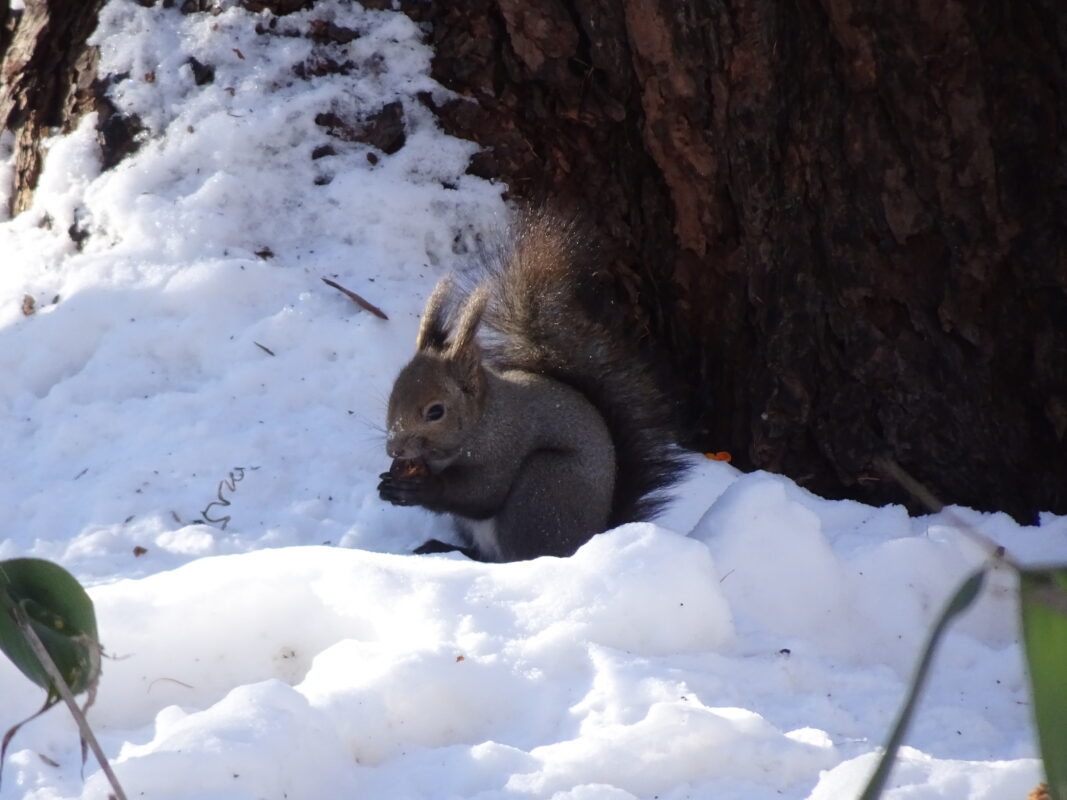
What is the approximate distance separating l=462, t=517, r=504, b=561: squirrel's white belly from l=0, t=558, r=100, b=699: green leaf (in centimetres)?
208

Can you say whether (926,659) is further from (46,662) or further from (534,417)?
(534,417)

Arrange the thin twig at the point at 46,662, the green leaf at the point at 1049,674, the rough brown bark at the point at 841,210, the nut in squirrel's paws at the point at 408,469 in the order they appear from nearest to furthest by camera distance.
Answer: the green leaf at the point at 1049,674 < the thin twig at the point at 46,662 < the rough brown bark at the point at 841,210 < the nut in squirrel's paws at the point at 408,469

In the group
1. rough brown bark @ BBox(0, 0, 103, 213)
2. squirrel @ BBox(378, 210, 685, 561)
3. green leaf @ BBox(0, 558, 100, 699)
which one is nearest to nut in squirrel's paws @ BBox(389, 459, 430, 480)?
squirrel @ BBox(378, 210, 685, 561)

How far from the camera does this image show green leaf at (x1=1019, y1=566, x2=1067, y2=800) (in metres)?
0.46

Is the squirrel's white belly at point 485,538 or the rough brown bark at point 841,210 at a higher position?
the rough brown bark at point 841,210

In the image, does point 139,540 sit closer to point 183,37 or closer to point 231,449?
point 231,449

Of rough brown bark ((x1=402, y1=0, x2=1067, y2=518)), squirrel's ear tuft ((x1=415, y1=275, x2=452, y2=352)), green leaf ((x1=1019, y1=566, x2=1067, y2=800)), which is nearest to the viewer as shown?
green leaf ((x1=1019, y1=566, x2=1067, y2=800))

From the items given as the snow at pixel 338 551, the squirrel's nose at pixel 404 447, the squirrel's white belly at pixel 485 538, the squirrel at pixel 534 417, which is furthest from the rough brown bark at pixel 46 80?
the squirrel's white belly at pixel 485 538

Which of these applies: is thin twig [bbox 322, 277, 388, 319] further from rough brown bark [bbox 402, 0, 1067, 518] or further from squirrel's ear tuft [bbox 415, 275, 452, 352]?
rough brown bark [bbox 402, 0, 1067, 518]

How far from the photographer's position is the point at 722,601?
6.51ft

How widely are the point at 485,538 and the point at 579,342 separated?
539 mm

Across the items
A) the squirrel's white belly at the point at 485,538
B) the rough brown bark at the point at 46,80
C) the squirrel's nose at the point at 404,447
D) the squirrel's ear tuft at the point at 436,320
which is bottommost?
the squirrel's white belly at the point at 485,538

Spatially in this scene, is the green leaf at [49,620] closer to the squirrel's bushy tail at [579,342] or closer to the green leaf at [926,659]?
the green leaf at [926,659]

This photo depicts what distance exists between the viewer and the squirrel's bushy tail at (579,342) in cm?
291
